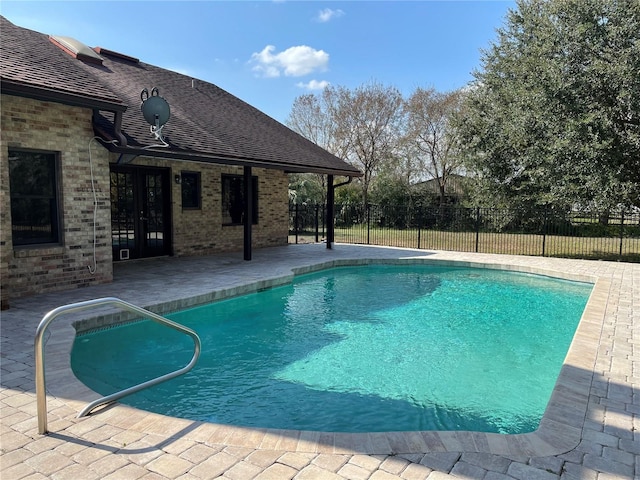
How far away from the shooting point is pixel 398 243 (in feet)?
56.2

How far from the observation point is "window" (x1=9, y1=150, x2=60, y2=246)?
6.75m

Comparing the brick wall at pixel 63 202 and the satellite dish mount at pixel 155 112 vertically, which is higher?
the satellite dish mount at pixel 155 112

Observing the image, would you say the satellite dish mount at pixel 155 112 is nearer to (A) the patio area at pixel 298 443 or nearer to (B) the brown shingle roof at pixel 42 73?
(B) the brown shingle roof at pixel 42 73

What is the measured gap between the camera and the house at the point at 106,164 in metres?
6.65

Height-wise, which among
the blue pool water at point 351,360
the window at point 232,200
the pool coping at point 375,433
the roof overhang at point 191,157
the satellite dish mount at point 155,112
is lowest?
the blue pool water at point 351,360

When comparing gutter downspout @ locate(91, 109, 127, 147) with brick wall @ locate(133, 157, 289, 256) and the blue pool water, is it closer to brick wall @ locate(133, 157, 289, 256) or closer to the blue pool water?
brick wall @ locate(133, 157, 289, 256)

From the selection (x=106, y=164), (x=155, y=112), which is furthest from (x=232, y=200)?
(x=106, y=164)

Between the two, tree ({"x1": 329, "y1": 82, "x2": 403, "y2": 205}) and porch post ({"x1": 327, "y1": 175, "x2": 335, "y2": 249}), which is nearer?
porch post ({"x1": 327, "y1": 175, "x2": 335, "y2": 249})

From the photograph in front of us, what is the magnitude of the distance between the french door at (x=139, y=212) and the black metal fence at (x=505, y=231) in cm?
587

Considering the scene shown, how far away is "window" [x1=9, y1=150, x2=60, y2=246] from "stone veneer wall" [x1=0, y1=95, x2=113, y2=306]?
165mm

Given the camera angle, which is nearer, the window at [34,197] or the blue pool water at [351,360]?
the blue pool water at [351,360]

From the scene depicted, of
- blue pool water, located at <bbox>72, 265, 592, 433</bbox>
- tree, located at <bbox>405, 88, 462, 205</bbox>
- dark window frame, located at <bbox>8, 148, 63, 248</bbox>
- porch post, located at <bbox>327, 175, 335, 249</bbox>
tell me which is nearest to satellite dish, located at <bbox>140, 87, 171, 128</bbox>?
dark window frame, located at <bbox>8, 148, 63, 248</bbox>

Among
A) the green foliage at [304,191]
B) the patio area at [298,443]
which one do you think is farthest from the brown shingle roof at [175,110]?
the green foliage at [304,191]

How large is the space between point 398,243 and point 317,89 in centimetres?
1697
